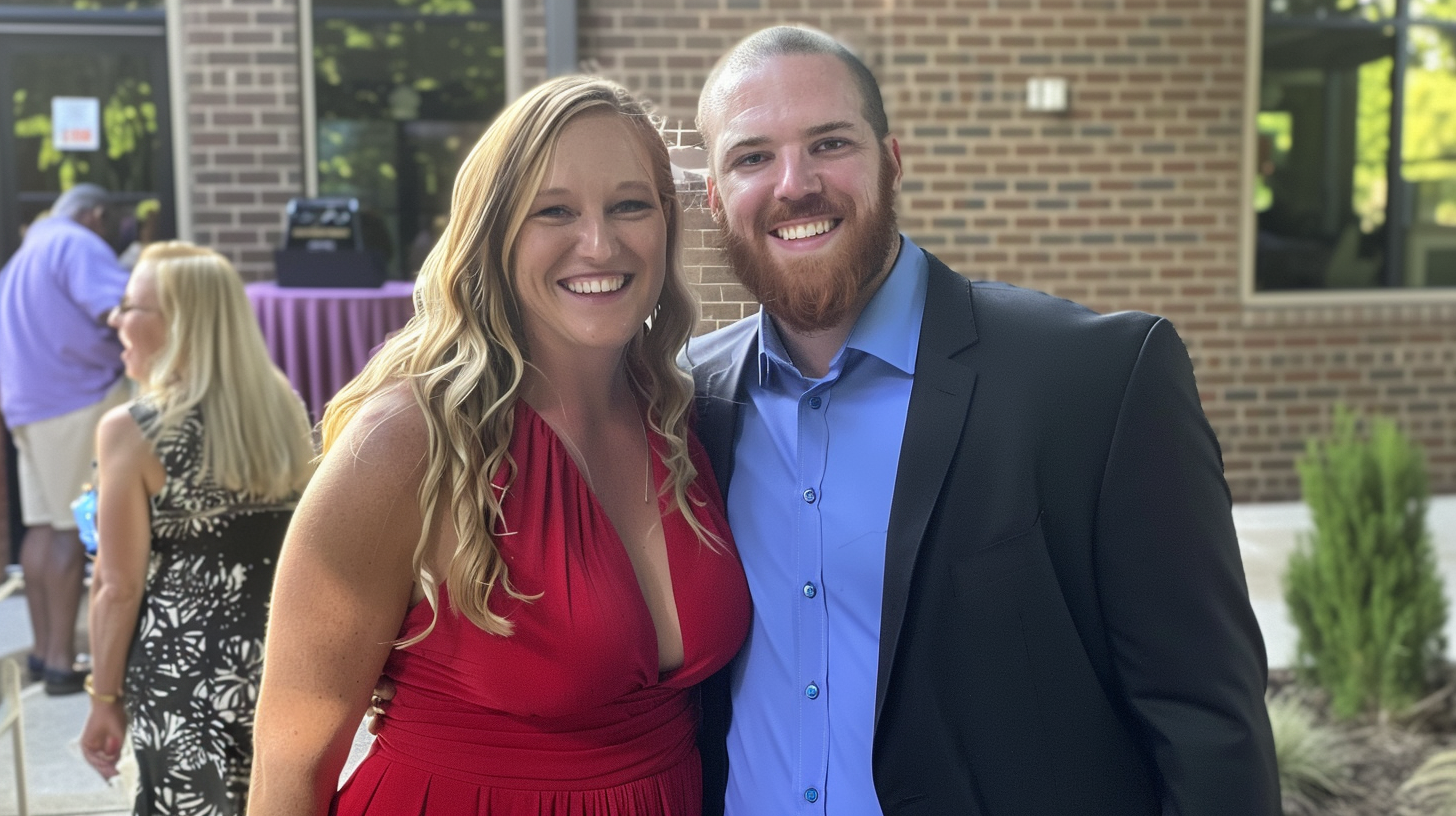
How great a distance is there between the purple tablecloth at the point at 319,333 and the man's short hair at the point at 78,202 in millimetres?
1463

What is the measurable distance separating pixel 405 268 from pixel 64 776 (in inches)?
133

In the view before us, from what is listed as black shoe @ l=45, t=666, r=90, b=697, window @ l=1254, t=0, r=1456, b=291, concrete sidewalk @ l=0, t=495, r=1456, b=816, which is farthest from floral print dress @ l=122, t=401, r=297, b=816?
window @ l=1254, t=0, r=1456, b=291

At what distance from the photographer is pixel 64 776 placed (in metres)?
4.33

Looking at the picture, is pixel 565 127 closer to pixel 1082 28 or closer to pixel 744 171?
pixel 744 171

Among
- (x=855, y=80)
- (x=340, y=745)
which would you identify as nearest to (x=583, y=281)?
(x=855, y=80)

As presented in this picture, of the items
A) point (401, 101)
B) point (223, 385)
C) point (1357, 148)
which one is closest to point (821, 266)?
point (223, 385)

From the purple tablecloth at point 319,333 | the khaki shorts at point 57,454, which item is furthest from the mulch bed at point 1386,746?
the khaki shorts at point 57,454

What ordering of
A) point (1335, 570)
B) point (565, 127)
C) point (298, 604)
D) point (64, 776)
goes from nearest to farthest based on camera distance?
point (298, 604) → point (565, 127) → point (64, 776) → point (1335, 570)

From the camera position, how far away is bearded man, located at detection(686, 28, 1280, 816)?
174cm

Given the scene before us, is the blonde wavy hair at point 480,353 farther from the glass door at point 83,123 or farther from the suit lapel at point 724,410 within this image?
the glass door at point 83,123

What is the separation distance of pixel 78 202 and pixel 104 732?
3.65 metres

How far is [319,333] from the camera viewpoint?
5.16 m

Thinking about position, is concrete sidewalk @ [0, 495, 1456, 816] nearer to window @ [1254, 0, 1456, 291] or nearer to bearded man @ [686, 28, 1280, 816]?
bearded man @ [686, 28, 1280, 816]

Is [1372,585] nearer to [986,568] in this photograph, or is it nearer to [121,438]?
[986,568]
